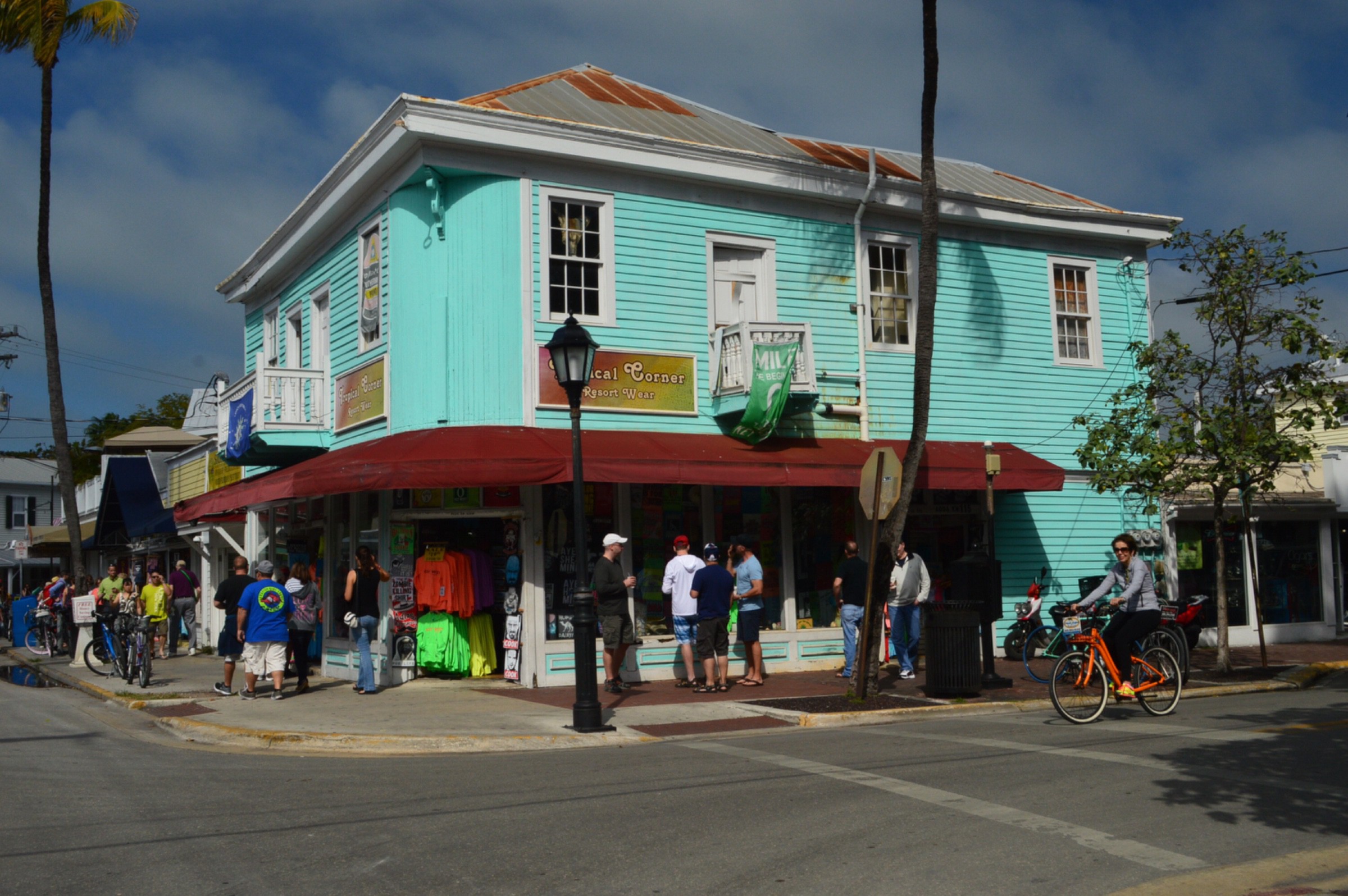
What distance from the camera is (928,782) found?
8109 mm

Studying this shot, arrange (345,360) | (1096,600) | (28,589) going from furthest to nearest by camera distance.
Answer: (28,589) → (345,360) → (1096,600)

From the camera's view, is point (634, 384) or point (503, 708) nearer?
point (503, 708)

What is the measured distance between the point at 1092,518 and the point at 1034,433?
74.6 inches

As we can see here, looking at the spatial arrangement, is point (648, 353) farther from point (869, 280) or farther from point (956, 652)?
point (956, 652)

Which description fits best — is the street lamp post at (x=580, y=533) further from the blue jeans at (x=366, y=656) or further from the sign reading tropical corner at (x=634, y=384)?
the blue jeans at (x=366, y=656)

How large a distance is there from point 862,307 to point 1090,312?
4917 mm

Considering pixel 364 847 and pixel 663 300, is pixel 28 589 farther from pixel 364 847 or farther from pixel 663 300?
pixel 364 847

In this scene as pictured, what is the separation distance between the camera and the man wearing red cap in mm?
14320

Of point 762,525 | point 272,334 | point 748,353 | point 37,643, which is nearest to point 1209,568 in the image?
point 762,525

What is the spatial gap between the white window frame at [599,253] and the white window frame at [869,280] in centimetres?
414

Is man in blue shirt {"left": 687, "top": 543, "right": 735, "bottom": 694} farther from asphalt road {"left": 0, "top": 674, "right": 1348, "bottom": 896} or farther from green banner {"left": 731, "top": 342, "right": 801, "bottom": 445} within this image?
asphalt road {"left": 0, "top": 674, "right": 1348, "bottom": 896}

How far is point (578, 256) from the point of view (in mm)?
15641

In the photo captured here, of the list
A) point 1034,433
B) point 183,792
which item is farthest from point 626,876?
point 1034,433

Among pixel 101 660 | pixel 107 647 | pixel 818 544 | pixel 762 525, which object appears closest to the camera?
pixel 762 525
